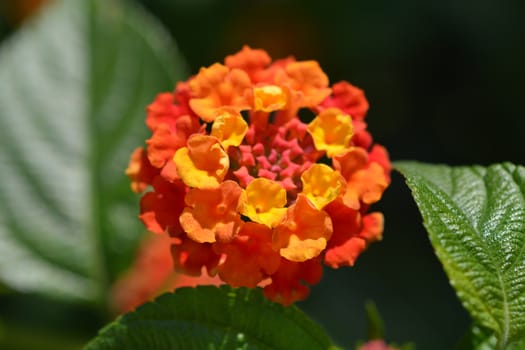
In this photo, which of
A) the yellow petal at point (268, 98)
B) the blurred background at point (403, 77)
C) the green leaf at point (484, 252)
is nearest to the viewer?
the green leaf at point (484, 252)

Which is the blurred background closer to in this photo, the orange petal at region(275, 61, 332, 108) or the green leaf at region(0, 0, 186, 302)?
the green leaf at region(0, 0, 186, 302)

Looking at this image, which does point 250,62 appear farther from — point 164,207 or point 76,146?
point 76,146

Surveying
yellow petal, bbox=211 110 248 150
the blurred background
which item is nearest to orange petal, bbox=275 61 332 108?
yellow petal, bbox=211 110 248 150

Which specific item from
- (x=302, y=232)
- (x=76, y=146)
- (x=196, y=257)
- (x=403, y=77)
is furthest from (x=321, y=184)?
(x=403, y=77)

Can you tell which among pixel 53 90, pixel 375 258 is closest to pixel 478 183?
pixel 53 90

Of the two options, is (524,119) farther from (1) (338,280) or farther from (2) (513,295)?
(2) (513,295)

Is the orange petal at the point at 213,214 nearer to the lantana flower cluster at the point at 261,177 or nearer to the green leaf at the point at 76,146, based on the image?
the lantana flower cluster at the point at 261,177

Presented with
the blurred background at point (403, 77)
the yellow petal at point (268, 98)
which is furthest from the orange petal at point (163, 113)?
the blurred background at point (403, 77)
